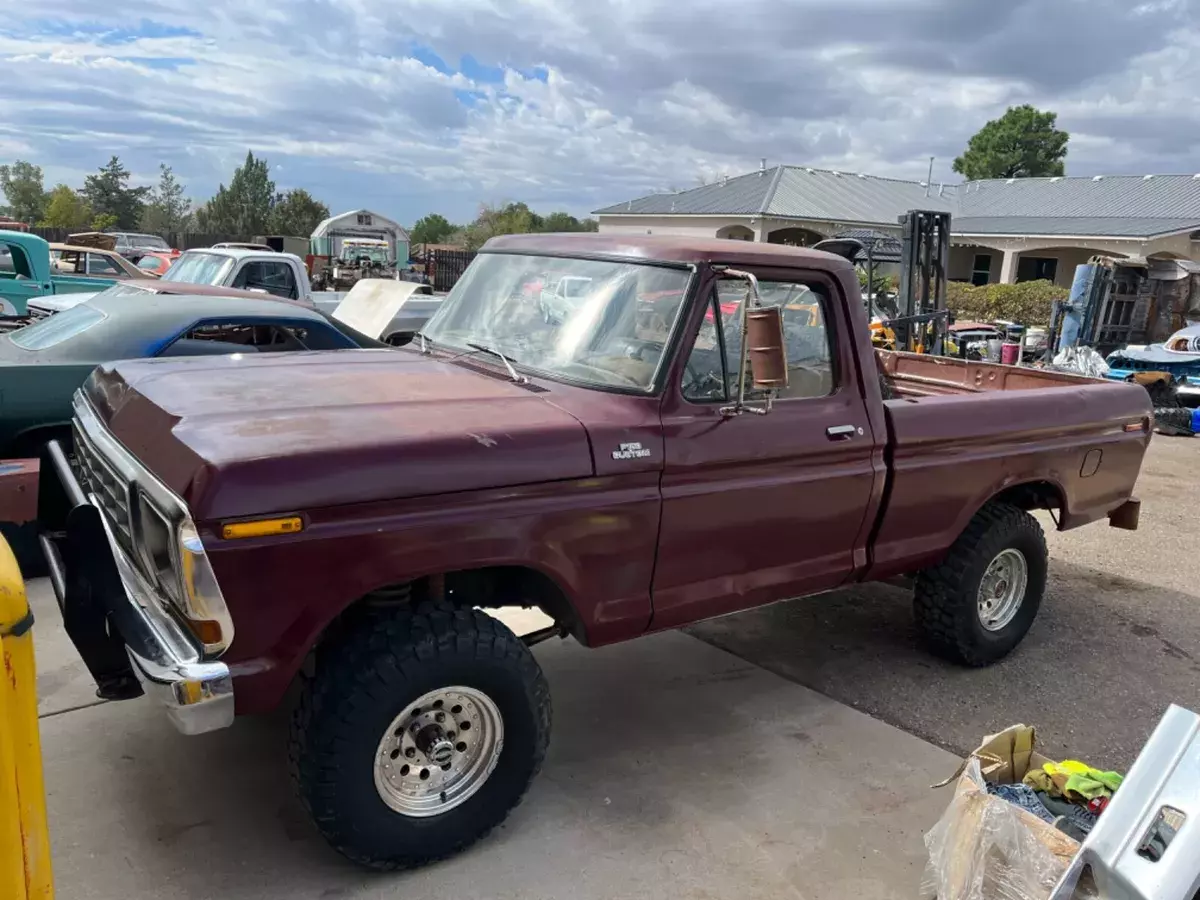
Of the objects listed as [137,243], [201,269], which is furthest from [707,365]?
[137,243]

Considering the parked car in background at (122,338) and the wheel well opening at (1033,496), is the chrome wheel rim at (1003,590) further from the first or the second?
the parked car in background at (122,338)

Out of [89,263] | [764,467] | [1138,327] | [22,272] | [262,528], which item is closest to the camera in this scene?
[262,528]

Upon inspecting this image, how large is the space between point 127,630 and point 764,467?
232 cm

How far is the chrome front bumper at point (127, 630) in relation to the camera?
2.62 m

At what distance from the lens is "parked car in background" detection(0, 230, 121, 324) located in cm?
1165

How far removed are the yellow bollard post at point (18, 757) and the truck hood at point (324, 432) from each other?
2.21 ft

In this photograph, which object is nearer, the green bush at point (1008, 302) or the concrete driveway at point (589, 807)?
→ the concrete driveway at point (589, 807)

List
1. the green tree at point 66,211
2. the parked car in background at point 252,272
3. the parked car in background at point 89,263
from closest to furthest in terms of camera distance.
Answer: the parked car in background at point 252,272, the parked car in background at point 89,263, the green tree at point 66,211

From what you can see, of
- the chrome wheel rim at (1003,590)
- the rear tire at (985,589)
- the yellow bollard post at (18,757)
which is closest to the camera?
the yellow bollard post at (18,757)

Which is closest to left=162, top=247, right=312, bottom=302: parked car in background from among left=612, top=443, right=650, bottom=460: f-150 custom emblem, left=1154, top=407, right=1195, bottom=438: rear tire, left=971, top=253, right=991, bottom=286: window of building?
left=612, top=443, right=650, bottom=460: f-150 custom emblem

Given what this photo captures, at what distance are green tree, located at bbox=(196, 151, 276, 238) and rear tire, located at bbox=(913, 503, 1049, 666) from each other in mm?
61196

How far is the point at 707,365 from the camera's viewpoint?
3641mm

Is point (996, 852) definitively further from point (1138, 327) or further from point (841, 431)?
point (1138, 327)

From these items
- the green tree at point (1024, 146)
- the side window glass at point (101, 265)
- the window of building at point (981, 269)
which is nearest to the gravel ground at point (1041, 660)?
the side window glass at point (101, 265)
